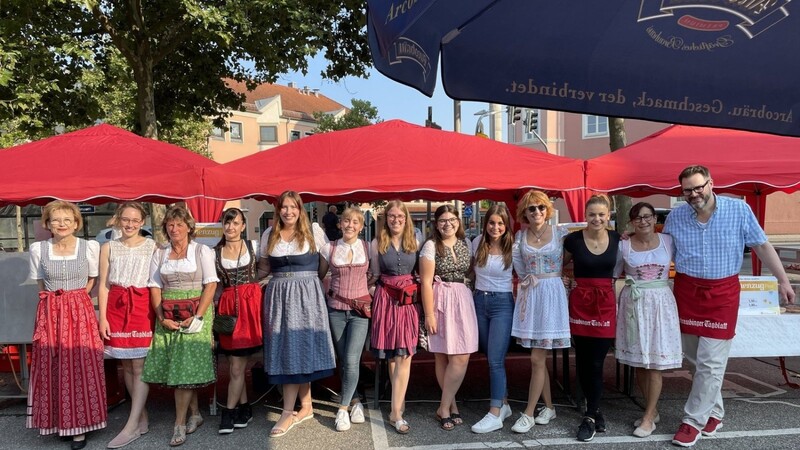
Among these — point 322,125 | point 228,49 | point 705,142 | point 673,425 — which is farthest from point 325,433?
point 322,125

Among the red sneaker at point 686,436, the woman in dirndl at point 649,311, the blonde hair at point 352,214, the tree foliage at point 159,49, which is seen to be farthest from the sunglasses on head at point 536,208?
the tree foliage at point 159,49

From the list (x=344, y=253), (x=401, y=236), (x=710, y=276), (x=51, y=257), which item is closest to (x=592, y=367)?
(x=710, y=276)

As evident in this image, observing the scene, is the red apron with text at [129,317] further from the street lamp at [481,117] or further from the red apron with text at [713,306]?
the street lamp at [481,117]

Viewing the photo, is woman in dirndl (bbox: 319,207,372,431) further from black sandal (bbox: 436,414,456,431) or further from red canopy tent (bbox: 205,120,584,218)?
red canopy tent (bbox: 205,120,584,218)

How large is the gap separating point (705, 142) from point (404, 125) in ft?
10.5

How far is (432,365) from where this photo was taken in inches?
217

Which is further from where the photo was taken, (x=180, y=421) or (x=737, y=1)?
(x=180, y=421)

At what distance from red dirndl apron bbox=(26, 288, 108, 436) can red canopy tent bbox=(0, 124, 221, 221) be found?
168 cm

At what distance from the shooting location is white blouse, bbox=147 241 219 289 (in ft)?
12.0

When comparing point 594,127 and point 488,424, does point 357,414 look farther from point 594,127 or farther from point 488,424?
point 594,127

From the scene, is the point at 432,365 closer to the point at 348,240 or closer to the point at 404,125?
the point at 348,240

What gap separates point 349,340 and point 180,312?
3.93ft

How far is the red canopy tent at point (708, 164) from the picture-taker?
5.09m

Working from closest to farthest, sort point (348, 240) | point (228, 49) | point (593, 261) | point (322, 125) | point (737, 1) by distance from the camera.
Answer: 1. point (737, 1)
2. point (593, 261)
3. point (348, 240)
4. point (228, 49)
5. point (322, 125)
